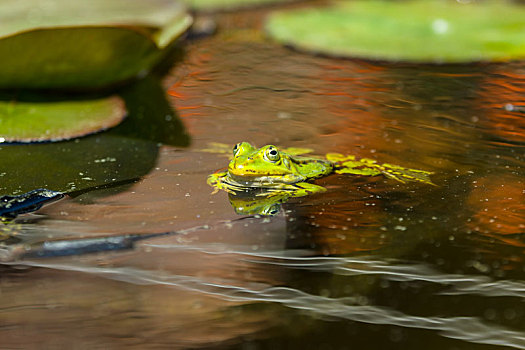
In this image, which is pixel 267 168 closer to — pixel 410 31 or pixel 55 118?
pixel 55 118

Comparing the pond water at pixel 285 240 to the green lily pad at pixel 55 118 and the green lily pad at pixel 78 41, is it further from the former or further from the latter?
the green lily pad at pixel 78 41

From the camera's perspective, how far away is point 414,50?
117 inches

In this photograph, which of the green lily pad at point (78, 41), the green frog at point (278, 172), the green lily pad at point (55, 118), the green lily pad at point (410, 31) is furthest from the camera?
the green lily pad at point (410, 31)

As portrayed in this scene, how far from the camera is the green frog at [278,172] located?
5.48 feet

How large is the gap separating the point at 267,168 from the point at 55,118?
3.09 feet

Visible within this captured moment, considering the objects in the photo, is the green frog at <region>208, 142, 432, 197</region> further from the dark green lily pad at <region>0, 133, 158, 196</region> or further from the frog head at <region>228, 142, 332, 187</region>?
the dark green lily pad at <region>0, 133, 158, 196</region>

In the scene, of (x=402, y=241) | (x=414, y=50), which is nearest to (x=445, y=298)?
(x=402, y=241)

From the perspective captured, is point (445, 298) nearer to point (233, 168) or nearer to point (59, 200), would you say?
point (233, 168)

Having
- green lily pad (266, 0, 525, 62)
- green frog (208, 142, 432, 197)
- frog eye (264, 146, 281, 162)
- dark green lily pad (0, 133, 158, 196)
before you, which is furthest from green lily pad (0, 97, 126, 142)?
green lily pad (266, 0, 525, 62)

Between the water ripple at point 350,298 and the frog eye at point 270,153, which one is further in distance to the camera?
the frog eye at point 270,153

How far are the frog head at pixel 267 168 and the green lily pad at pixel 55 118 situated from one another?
69 centimetres

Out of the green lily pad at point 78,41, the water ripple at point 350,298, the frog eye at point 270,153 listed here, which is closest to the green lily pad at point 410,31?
the green lily pad at point 78,41

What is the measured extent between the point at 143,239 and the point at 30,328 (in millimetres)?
343

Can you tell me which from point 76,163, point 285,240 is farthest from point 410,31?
point 285,240
